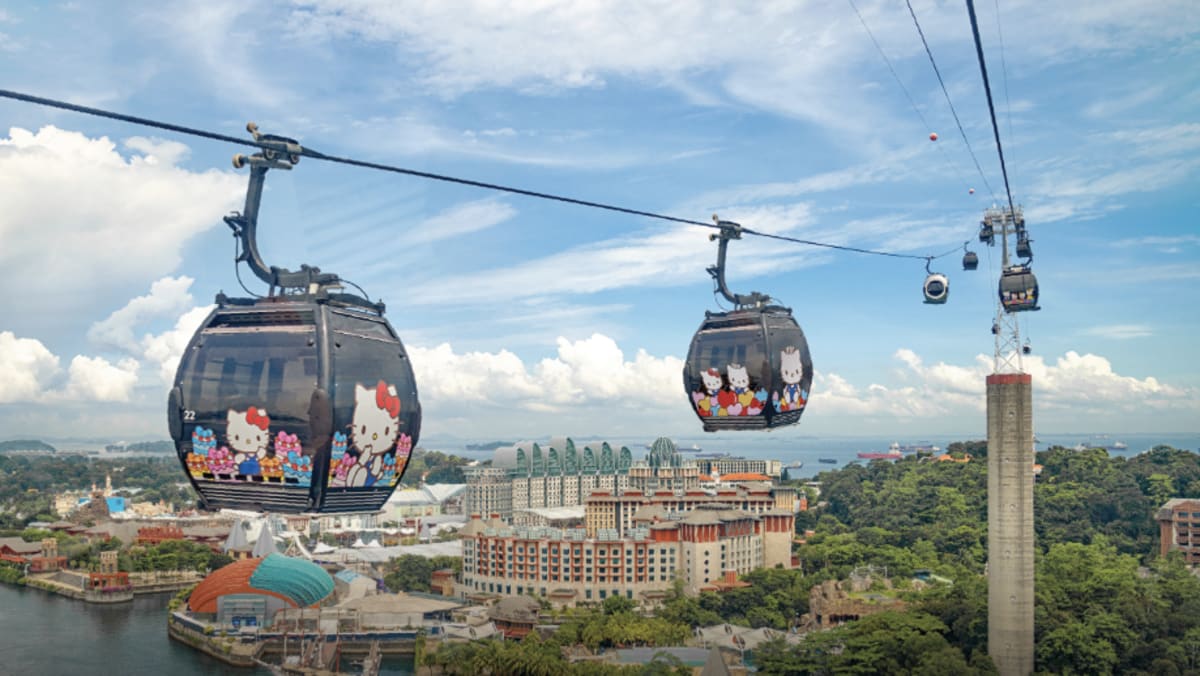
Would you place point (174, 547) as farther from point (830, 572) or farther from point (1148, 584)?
point (1148, 584)

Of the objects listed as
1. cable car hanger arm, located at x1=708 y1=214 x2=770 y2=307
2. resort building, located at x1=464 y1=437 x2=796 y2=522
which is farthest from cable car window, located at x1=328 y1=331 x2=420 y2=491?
resort building, located at x1=464 y1=437 x2=796 y2=522

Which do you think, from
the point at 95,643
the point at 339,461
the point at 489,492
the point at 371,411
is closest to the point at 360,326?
the point at 371,411

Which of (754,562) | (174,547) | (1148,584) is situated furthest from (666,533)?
(174,547)

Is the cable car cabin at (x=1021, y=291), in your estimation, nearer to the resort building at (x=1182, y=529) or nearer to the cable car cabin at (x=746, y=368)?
the cable car cabin at (x=746, y=368)

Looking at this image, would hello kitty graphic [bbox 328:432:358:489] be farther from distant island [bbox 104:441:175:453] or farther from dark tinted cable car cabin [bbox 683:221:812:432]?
distant island [bbox 104:441:175:453]

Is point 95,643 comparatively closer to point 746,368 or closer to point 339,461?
point 746,368

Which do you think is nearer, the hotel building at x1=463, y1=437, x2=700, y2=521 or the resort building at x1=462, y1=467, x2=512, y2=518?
the hotel building at x1=463, y1=437, x2=700, y2=521

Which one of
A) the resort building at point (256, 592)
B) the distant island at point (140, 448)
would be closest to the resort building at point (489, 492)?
the resort building at point (256, 592)
